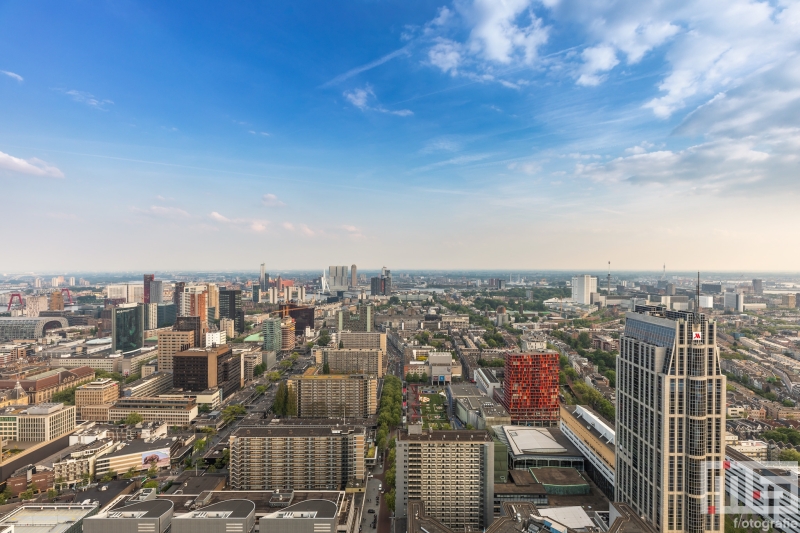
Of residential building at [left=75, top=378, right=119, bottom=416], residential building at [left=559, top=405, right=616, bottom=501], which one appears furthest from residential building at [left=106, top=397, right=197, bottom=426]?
residential building at [left=559, top=405, right=616, bottom=501]

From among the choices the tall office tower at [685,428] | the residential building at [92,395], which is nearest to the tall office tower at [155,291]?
the residential building at [92,395]

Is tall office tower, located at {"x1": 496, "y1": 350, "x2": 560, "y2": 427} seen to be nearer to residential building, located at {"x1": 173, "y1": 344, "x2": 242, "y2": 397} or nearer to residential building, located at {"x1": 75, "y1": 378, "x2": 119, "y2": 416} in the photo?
residential building, located at {"x1": 173, "y1": 344, "x2": 242, "y2": 397}

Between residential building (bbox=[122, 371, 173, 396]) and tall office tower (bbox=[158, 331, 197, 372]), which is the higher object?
tall office tower (bbox=[158, 331, 197, 372])

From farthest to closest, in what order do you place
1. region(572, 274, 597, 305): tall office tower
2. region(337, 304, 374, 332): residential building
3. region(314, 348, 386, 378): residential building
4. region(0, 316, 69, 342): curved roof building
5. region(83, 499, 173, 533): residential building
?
region(572, 274, 597, 305): tall office tower < region(337, 304, 374, 332): residential building < region(0, 316, 69, 342): curved roof building < region(314, 348, 386, 378): residential building < region(83, 499, 173, 533): residential building

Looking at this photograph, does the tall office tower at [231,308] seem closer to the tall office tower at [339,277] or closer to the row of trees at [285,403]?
the row of trees at [285,403]

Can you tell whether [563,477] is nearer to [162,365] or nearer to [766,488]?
[766,488]

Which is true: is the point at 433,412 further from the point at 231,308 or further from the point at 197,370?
the point at 231,308
